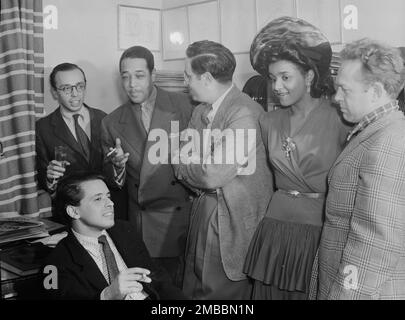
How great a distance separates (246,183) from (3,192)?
1.98ft

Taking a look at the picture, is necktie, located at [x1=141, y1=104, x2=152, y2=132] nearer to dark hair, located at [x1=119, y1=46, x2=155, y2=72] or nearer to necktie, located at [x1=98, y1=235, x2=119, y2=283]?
dark hair, located at [x1=119, y1=46, x2=155, y2=72]

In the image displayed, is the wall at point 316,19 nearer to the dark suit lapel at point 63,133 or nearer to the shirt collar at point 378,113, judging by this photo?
the shirt collar at point 378,113

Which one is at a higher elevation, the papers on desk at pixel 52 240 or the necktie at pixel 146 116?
the necktie at pixel 146 116

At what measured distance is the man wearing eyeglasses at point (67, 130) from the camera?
41.9 inches

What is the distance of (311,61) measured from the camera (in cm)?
95

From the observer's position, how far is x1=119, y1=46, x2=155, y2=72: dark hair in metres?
1.10

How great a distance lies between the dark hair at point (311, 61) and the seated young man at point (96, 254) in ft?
1.65

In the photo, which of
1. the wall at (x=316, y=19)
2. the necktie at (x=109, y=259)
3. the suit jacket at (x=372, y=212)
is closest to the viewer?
the suit jacket at (x=372, y=212)

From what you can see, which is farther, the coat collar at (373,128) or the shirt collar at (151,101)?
the shirt collar at (151,101)

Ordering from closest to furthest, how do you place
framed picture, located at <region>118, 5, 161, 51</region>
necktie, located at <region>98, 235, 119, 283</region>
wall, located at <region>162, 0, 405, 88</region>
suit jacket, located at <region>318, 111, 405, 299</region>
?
suit jacket, located at <region>318, 111, 405, 299</region>, wall, located at <region>162, 0, 405, 88</region>, necktie, located at <region>98, 235, 119, 283</region>, framed picture, located at <region>118, 5, 161, 51</region>

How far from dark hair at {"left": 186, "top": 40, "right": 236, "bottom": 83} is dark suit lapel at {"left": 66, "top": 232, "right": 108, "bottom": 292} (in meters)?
0.51

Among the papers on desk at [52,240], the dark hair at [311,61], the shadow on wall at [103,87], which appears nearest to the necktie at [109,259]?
the papers on desk at [52,240]

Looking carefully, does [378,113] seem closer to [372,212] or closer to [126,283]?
[372,212]

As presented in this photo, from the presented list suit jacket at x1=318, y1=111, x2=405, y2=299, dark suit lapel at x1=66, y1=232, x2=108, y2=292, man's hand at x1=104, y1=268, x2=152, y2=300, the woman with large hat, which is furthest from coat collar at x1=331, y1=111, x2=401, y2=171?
dark suit lapel at x1=66, y1=232, x2=108, y2=292
